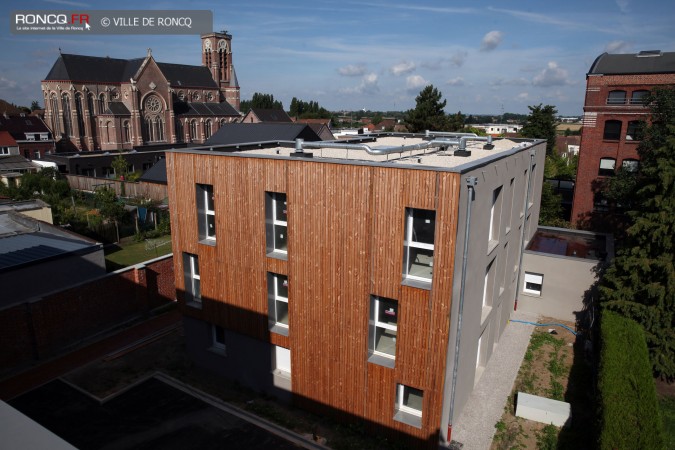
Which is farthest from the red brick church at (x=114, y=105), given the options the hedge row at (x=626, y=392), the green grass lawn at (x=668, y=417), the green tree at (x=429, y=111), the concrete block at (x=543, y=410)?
the green grass lawn at (x=668, y=417)

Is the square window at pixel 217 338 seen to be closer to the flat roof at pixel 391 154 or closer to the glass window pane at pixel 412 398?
the flat roof at pixel 391 154

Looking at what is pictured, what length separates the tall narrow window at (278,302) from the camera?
13.2 meters

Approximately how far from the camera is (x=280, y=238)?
42.7 feet

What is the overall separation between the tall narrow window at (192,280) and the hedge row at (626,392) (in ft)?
38.8

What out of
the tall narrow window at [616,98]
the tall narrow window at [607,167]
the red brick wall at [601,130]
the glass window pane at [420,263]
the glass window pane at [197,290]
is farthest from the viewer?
the tall narrow window at [607,167]

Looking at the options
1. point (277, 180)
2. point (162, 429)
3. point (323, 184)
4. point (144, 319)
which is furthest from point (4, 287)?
point (323, 184)

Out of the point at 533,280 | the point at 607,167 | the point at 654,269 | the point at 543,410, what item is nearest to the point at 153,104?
the point at 607,167

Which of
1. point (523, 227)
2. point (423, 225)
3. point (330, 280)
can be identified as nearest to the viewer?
point (423, 225)

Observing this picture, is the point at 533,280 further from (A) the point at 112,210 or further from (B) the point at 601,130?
(A) the point at 112,210

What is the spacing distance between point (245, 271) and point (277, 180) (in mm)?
3054

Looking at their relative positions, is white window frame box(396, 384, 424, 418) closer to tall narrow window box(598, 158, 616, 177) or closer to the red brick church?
tall narrow window box(598, 158, 616, 177)

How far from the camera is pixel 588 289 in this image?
1906cm

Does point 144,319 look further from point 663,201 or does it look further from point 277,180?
point 663,201

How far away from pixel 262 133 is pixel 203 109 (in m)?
38.0
